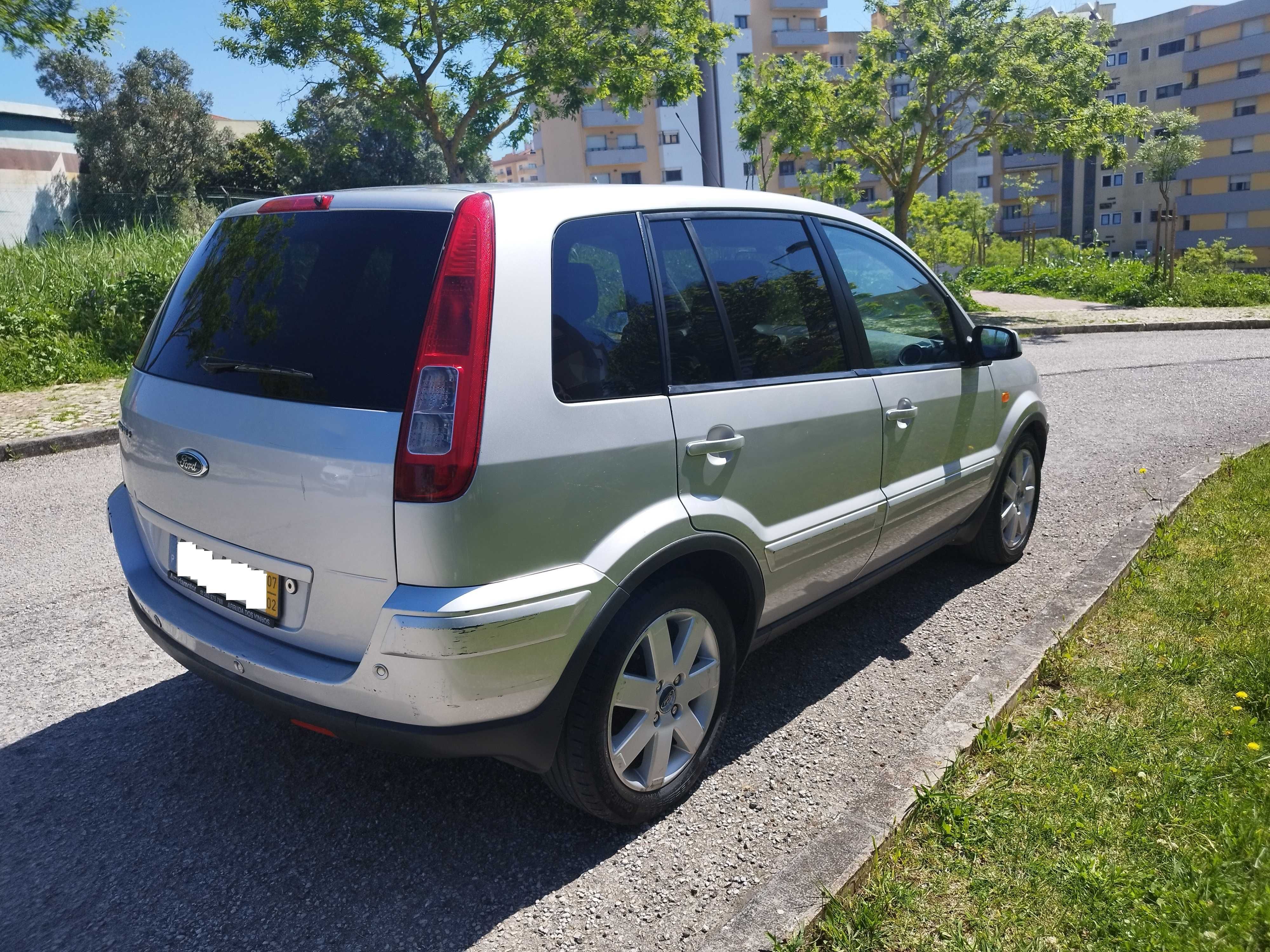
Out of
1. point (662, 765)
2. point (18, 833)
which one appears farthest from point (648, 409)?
point (18, 833)

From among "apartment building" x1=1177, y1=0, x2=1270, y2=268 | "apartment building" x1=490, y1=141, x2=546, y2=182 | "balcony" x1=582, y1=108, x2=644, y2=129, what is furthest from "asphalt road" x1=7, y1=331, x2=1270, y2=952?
"apartment building" x1=490, y1=141, x2=546, y2=182

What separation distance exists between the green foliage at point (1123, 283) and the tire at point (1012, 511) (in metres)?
18.5

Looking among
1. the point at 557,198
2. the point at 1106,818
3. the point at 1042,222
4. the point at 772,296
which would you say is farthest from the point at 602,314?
the point at 1042,222

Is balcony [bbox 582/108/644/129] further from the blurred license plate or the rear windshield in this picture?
the blurred license plate

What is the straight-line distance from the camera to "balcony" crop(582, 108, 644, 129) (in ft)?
219

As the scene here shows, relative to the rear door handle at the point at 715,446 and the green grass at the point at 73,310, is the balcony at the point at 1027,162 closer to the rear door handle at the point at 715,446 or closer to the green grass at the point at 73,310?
the green grass at the point at 73,310

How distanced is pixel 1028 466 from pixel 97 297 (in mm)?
10781

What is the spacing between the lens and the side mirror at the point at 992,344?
Result: 4262mm

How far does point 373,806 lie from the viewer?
118 inches

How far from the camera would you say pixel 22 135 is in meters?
37.0

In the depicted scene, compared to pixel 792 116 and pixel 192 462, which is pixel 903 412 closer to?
pixel 192 462

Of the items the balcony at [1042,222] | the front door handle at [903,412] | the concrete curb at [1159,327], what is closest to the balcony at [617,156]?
the balcony at [1042,222]

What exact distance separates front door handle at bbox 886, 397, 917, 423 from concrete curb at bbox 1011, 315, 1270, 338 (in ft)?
47.2

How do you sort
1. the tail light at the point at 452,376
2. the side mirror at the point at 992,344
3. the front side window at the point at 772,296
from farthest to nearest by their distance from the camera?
the side mirror at the point at 992,344 → the front side window at the point at 772,296 → the tail light at the point at 452,376
